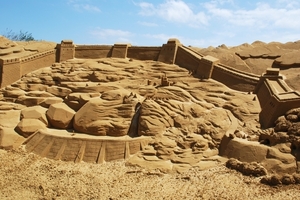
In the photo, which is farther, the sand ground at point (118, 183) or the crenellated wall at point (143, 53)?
the crenellated wall at point (143, 53)

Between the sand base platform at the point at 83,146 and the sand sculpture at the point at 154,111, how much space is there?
5cm

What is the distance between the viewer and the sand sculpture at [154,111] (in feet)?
52.9

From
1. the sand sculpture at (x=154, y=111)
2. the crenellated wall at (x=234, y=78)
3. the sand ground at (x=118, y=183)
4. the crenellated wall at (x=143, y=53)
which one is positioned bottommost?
the sand ground at (x=118, y=183)

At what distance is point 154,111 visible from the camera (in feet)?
61.6

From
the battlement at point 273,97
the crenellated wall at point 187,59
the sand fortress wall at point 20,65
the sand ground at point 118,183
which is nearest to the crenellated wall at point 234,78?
the battlement at point 273,97

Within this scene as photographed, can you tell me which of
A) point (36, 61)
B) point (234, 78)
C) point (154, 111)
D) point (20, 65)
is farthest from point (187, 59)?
point (20, 65)

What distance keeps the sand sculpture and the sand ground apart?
0.51 metres

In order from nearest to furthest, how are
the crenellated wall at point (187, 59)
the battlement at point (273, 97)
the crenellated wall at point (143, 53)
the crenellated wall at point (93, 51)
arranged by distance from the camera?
the battlement at point (273, 97), the crenellated wall at point (187, 59), the crenellated wall at point (143, 53), the crenellated wall at point (93, 51)

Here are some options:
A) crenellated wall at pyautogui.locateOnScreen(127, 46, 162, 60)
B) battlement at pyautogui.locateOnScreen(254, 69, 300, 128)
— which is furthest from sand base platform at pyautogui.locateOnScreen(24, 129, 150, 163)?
crenellated wall at pyautogui.locateOnScreen(127, 46, 162, 60)

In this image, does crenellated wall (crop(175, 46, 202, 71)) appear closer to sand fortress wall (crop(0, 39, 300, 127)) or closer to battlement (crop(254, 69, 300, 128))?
sand fortress wall (crop(0, 39, 300, 127))

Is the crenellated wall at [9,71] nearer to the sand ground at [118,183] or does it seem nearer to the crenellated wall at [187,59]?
the sand ground at [118,183]

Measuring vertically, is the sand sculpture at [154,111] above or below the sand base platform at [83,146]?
above

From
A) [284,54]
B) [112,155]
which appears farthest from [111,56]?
[284,54]

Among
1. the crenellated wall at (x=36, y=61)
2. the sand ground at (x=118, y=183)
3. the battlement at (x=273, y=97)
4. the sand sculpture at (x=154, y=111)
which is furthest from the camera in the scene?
the crenellated wall at (x=36, y=61)
